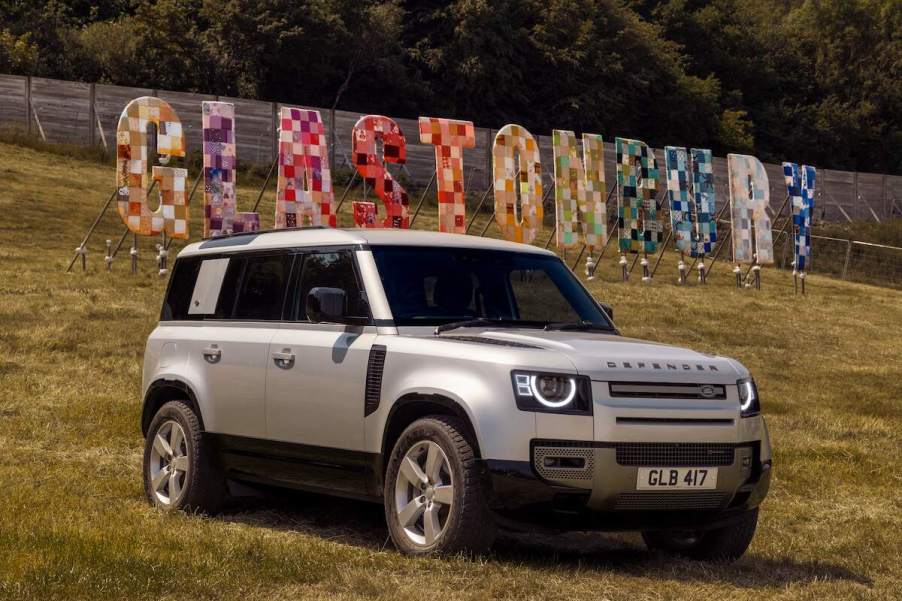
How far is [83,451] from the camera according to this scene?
13.3m

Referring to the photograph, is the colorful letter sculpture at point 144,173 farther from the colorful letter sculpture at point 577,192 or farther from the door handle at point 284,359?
the door handle at point 284,359

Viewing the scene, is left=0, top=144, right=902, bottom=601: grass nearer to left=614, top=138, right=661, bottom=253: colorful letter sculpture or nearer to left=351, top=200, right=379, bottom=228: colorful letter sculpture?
left=351, top=200, right=379, bottom=228: colorful letter sculpture

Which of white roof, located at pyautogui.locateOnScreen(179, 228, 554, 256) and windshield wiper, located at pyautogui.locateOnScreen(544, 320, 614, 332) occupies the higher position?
white roof, located at pyautogui.locateOnScreen(179, 228, 554, 256)

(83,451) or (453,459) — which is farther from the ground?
(453,459)

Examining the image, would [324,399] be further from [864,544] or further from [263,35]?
[263,35]

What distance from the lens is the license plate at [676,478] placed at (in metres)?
7.91

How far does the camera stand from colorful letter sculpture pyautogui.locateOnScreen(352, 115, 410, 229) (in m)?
29.2

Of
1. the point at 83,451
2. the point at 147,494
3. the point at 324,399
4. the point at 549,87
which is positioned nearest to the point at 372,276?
the point at 324,399

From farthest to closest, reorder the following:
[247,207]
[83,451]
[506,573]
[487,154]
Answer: [487,154] → [247,207] → [83,451] → [506,573]

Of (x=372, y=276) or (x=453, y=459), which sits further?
(x=372, y=276)

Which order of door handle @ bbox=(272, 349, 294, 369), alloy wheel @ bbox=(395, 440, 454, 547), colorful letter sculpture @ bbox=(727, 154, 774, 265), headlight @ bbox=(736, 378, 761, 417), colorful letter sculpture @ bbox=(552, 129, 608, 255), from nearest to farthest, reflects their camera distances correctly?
alloy wheel @ bbox=(395, 440, 454, 547) < headlight @ bbox=(736, 378, 761, 417) < door handle @ bbox=(272, 349, 294, 369) < colorful letter sculpture @ bbox=(552, 129, 608, 255) < colorful letter sculpture @ bbox=(727, 154, 774, 265)

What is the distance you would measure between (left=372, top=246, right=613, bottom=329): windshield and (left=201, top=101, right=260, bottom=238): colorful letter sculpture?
18.6 metres

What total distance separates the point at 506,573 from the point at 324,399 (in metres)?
1.85

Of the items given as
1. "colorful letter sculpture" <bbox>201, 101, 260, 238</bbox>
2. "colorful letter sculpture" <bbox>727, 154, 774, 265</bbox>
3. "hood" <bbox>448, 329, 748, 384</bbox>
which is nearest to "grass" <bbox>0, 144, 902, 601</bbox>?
"hood" <bbox>448, 329, 748, 384</bbox>
